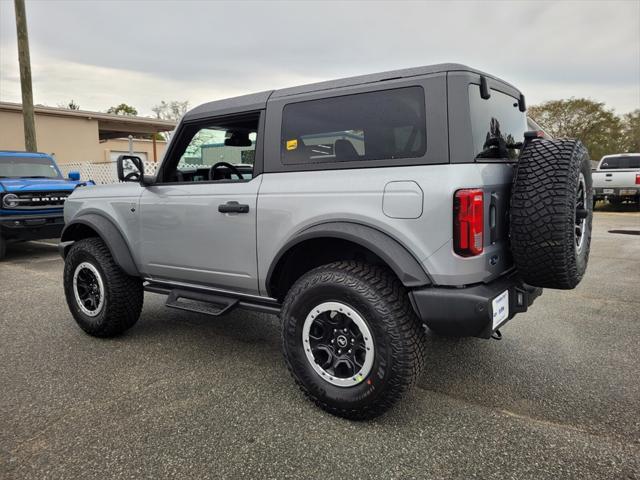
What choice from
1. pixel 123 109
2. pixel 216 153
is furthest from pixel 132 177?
pixel 123 109

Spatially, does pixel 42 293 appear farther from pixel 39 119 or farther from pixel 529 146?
pixel 39 119

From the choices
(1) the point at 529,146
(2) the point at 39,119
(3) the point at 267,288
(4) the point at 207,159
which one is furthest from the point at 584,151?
(2) the point at 39,119

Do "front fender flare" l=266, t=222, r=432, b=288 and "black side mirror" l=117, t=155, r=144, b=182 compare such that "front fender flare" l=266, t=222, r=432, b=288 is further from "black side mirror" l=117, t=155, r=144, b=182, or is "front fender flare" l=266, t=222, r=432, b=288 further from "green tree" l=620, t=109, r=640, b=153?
"green tree" l=620, t=109, r=640, b=153

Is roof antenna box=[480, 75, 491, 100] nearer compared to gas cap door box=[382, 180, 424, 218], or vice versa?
gas cap door box=[382, 180, 424, 218]

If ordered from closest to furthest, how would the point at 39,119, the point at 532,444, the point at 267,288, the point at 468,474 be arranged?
the point at 468,474 → the point at 532,444 → the point at 267,288 → the point at 39,119

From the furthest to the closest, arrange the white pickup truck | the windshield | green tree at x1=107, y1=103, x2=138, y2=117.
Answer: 1. green tree at x1=107, y1=103, x2=138, y2=117
2. the white pickup truck
3. the windshield

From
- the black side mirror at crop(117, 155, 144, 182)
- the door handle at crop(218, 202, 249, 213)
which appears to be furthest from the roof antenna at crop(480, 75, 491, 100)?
the black side mirror at crop(117, 155, 144, 182)

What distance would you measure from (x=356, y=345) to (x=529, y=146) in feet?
4.82

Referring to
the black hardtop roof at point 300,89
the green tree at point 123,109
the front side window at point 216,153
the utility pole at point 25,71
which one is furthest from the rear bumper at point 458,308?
the green tree at point 123,109

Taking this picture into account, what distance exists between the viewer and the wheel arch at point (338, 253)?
2.46m

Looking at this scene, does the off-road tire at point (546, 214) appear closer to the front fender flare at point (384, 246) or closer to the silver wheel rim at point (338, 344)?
the front fender flare at point (384, 246)

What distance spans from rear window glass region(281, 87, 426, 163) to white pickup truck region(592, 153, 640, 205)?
48.7 ft

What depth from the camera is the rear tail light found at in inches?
91.3

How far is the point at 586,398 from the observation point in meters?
2.85
